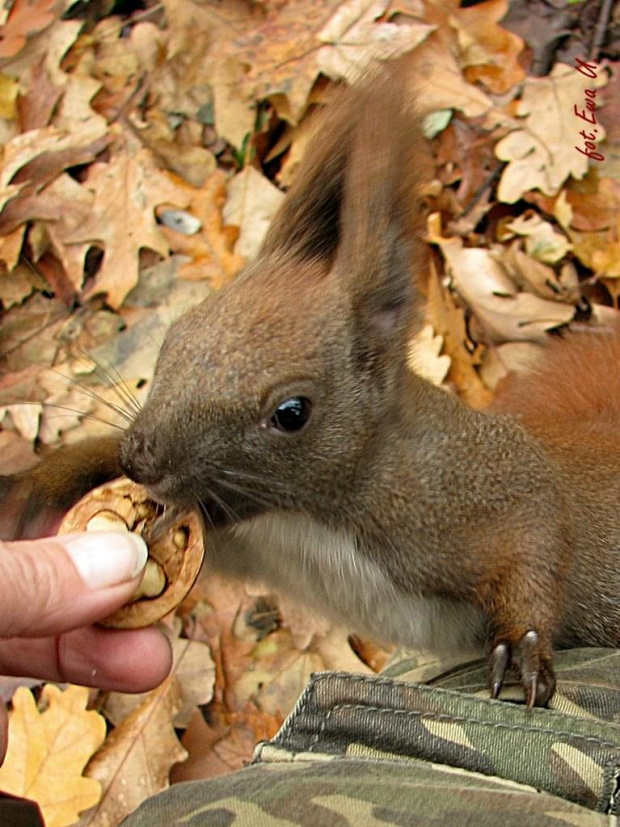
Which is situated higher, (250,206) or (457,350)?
(250,206)

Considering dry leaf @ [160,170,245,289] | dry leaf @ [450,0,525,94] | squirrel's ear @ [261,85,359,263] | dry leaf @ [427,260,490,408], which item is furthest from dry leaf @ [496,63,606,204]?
squirrel's ear @ [261,85,359,263]

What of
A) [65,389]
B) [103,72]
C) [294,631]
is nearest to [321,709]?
[294,631]

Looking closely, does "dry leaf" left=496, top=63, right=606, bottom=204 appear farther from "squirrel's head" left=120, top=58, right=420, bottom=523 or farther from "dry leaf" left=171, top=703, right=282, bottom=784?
"dry leaf" left=171, top=703, right=282, bottom=784

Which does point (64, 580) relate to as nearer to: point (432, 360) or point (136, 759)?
point (136, 759)

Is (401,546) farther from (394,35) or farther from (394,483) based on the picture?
(394,35)

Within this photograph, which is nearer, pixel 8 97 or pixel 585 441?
pixel 585 441

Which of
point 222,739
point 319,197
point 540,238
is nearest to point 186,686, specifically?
point 222,739

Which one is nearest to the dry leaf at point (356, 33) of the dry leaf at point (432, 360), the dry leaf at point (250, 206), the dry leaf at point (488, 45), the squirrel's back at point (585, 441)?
the dry leaf at point (488, 45)
